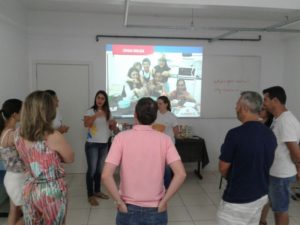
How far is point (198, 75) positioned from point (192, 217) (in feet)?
9.04

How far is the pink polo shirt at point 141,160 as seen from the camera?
165 centimetres

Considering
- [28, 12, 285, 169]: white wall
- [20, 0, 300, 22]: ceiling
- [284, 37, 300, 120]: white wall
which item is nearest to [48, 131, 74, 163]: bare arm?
[20, 0, 300, 22]: ceiling

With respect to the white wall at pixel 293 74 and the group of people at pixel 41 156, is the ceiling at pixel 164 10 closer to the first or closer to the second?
the white wall at pixel 293 74

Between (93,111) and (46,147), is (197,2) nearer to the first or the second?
(93,111)

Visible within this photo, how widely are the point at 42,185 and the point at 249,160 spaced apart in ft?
4.58

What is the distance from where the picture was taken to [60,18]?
4.80m

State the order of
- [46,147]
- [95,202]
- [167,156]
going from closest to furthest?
[167,156], [46,147], [95,202]

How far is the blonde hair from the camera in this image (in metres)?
1.76

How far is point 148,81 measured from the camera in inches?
200

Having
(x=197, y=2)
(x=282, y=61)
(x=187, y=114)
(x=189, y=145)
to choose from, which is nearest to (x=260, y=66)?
(x=282, y=61)

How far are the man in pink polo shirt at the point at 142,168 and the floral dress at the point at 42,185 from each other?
0.43m

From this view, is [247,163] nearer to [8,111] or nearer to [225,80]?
[8,111]

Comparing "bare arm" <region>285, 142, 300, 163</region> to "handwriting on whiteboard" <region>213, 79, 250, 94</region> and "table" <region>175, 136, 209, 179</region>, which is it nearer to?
"table" <region>175, 136, 209, 179</region>

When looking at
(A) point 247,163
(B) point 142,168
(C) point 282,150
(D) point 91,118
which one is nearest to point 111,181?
(B) point 142,168
